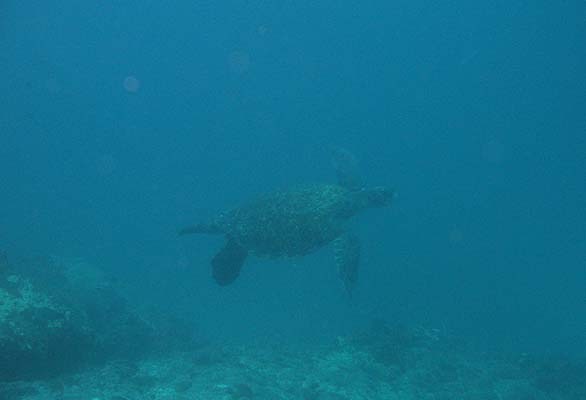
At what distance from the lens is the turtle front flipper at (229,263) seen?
1402cm

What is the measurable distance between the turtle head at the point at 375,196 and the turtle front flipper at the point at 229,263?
3798mm

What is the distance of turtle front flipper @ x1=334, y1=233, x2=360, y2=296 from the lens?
41.7 ft

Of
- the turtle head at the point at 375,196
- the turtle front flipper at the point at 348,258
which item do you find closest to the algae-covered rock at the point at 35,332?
the turtle front flipper at the point at 348,258

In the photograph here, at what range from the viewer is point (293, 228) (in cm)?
1305

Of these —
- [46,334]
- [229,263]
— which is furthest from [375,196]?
[46,334]

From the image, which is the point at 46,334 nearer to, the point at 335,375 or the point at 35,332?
the point at 35,332

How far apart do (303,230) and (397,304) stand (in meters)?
26.5

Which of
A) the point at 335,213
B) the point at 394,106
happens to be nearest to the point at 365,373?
the point at 335,213

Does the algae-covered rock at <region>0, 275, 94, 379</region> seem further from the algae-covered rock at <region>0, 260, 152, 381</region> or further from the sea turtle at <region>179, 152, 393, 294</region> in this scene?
the sea turtle at <region>179, 152, 393, 294</region>

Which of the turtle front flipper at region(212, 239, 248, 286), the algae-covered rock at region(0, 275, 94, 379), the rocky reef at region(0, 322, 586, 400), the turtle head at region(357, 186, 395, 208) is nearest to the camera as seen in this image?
the algae-covered rock at region(0, 275, 94, 379)

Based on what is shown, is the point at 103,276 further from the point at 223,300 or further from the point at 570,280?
the point at 570,280

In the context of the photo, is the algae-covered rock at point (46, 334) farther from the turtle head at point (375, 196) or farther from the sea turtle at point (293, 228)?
the turtle head at point (375, 196)

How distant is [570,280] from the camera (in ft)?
216

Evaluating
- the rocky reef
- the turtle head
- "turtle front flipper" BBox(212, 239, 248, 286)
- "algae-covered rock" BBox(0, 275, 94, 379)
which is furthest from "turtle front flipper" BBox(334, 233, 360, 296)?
"algae-covered rock" BBox(0, 275, 94, 379)
